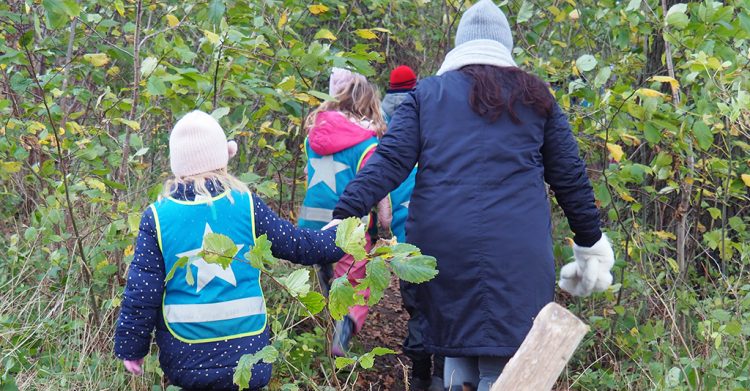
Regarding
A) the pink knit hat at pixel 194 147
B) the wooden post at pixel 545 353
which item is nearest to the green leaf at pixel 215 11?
the pink knit hat at pixel 194 147

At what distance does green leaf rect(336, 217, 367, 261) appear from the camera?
2115 millimetres

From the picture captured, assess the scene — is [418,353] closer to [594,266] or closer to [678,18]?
[594,266]

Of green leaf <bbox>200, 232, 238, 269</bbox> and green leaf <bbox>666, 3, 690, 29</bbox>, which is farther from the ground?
green leaf <bbox>666, 3, 690, 29</bbox>

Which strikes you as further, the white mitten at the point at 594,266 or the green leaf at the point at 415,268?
the white mitten at the point at 594,266

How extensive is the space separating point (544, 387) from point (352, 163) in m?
2.86

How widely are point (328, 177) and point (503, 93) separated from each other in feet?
5.53

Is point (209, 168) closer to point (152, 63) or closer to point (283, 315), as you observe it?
point (152, 63)

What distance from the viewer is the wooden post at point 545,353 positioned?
5.61ft

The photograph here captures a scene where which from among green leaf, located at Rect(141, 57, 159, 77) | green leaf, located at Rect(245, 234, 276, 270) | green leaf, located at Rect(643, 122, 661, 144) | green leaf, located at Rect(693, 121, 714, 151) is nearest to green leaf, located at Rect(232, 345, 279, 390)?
green leaf, located at Rect(245, 234, 276, 270)

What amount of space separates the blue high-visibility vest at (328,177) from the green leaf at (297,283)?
85.0 inches

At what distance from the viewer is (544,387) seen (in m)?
1.72

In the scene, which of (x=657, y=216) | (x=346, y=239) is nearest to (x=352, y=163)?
(x=657, y=216)

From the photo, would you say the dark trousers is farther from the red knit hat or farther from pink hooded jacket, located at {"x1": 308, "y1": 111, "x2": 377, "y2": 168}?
the red knit hat

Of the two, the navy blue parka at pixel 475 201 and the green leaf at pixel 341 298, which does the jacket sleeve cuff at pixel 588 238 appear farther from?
the green leaf at pixel 341 298
